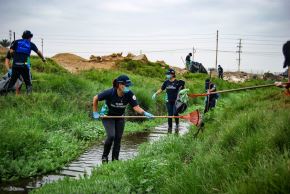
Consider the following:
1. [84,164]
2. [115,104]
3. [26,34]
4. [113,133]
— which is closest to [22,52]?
[26,34]

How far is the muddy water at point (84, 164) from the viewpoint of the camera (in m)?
7.99

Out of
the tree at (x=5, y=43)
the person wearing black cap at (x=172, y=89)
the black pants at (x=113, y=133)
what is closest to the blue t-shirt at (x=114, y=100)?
the black pants at (x=113, y=133)

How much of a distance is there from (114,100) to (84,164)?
Answer: 180 centimetres

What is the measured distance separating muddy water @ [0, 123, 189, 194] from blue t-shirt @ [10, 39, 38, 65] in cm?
378

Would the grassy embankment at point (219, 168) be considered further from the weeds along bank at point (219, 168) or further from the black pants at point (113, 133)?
the black pants at point (113, 133)

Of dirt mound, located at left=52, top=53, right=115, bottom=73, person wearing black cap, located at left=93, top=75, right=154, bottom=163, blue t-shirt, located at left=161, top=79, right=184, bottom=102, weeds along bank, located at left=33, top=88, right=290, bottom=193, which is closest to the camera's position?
weeds along bank, located at left=33, top=88, right=290, bottom=193

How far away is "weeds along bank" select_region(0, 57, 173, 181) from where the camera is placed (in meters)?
9.08

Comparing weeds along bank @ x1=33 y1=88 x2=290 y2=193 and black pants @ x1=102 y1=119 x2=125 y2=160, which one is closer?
weeds along bank @ x1=33 y1=88 x2=290 y2=193

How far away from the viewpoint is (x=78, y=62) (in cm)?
3619

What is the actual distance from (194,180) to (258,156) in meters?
0.89

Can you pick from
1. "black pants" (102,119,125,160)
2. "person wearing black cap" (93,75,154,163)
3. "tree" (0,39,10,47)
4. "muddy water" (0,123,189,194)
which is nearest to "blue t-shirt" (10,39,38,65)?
"muddy water" (0,123,189,194)

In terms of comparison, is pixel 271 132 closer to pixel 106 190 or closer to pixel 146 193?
pixel 146 193

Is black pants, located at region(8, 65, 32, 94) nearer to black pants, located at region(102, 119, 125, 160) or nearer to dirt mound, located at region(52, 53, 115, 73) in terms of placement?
black pants, located at region(102, 119, 125, 160)

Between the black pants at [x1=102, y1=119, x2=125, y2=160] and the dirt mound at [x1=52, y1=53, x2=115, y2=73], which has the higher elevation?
the dirt mound at [x1=52, y1=53, x2=115, y2=73]
